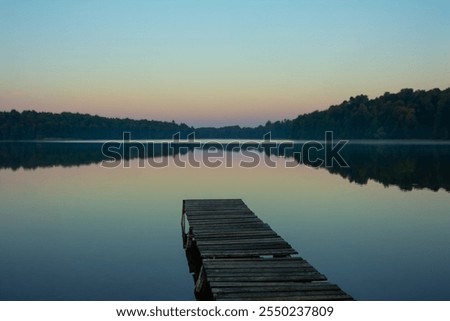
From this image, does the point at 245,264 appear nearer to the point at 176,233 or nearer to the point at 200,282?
the point at 200,282

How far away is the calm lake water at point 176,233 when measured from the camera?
40.1 ft

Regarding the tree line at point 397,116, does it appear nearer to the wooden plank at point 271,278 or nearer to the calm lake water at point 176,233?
the calm lake water at point 176,233

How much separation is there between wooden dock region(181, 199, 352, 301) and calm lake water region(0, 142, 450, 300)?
47.0 inches

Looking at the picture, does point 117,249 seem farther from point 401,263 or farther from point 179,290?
point 401,263

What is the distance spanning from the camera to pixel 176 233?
18719 millimetres

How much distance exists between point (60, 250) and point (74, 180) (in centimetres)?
2302

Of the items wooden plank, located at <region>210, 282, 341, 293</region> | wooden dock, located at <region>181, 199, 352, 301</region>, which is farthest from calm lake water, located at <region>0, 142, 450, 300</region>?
wooden plank, located at <region>210, 282, 341, 293</region>

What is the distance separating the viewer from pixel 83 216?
22.1 metres

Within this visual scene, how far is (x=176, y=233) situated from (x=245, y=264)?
9018 mm

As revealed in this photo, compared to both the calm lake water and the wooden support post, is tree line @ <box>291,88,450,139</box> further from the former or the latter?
the wooden support post

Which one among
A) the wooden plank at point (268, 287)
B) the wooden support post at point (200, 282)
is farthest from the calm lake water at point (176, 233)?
the wooden plank at point (268, 287)

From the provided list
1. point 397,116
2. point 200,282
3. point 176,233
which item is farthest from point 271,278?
point 397,116
